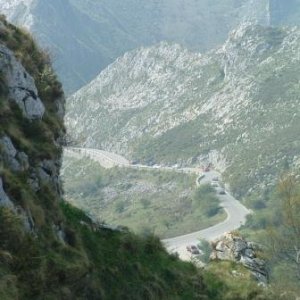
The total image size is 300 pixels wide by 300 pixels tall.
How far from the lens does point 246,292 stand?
28.9 meters

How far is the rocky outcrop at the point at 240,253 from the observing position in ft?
124

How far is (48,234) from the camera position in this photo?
19688 millimetres

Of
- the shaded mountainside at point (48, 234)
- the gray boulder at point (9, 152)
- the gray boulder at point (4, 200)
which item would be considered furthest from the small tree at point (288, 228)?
the gray boulder at point (4, 200)

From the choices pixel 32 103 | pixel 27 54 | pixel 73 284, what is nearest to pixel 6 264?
pixel 73 284

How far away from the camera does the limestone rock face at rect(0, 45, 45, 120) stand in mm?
23562

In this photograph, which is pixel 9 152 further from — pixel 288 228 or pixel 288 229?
pixel 288 229

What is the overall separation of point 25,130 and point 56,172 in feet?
7.32

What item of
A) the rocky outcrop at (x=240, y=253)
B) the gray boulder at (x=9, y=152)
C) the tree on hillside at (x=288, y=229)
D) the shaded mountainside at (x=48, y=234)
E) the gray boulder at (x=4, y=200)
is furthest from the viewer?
the tree on hillside at (x=288, y=229)

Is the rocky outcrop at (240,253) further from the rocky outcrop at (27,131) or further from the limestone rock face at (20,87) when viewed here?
the limestone rock face at (20,87)

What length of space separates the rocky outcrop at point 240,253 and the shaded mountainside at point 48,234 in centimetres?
668

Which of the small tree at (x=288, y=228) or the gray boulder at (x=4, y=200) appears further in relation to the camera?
the small tree at (x=288, y=228)

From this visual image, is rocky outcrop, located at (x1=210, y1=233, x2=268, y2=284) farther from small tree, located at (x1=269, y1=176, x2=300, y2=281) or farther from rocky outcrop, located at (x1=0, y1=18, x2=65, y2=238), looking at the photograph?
rocky outcrop, located at (x1=0, y1=18, x2=65, y2=238)

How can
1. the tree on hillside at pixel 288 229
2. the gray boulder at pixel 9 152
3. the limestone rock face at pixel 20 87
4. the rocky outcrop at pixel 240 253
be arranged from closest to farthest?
the gray boulder at pixel 9 152
the limestone rock face at pixel 20 87
the rocky outcrop at pixel 240 253
the tree on hillside at pixel 288 229

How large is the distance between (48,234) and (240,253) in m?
22.6
